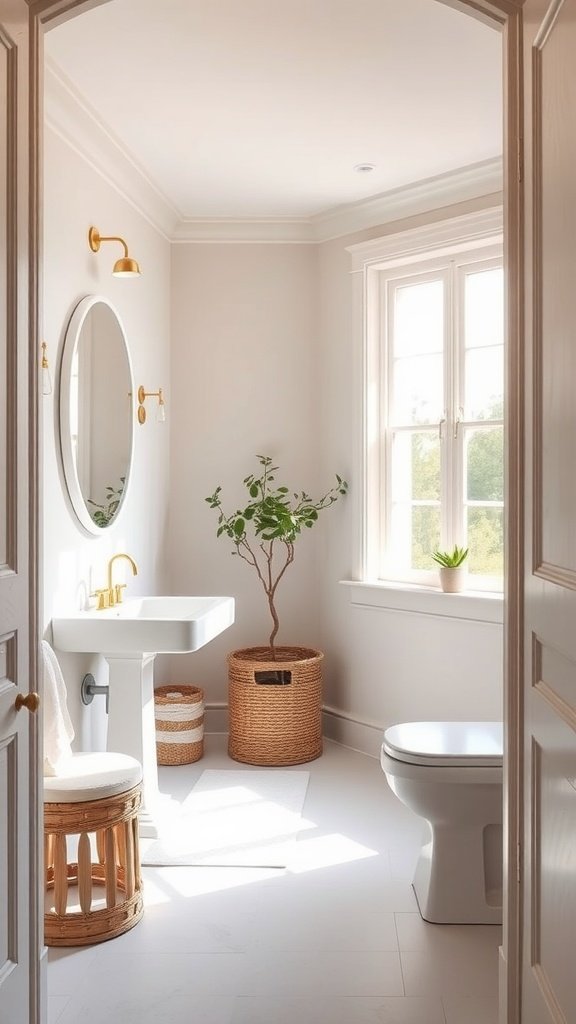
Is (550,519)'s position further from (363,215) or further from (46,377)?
(363,215)

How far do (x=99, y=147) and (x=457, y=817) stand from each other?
107 inches

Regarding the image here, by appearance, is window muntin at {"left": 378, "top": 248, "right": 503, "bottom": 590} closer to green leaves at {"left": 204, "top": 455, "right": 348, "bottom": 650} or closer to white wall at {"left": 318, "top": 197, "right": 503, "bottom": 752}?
white wall at {"left": 318, "top": 197, "right": 503, "bottom": 752}

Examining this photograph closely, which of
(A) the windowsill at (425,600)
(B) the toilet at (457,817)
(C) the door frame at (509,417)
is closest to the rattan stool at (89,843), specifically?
(C) the door frame at (509,417)

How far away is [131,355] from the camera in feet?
13.4

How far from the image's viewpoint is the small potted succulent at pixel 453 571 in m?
4.05

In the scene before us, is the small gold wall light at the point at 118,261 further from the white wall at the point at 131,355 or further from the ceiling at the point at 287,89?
the ceiling at the point at 287,89

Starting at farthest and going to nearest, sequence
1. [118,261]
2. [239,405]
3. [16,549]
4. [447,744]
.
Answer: [239,405]
[118,261]
[447,744]
[16,549]

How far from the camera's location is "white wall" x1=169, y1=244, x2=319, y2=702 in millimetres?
4738

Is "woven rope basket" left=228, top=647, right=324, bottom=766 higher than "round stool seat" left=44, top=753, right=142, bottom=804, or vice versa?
"round stool seat" left=44, top=753, right=142, bottom=804

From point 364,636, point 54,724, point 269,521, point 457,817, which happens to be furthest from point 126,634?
point 364,636

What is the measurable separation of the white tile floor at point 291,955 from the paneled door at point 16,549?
48 centimetres

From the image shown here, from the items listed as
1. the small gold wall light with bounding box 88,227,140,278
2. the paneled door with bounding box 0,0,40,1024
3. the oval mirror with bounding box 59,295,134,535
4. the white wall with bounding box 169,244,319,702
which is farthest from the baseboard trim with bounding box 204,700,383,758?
the paneled door with bounding box 0,0,40,1024

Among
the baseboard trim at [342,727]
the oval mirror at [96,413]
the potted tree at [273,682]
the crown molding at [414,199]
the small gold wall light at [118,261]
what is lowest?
the baseboard trim at [342,727]

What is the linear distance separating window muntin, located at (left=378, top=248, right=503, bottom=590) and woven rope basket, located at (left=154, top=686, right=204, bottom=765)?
1114mm
